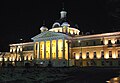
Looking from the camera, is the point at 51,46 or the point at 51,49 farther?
the point at 51,46

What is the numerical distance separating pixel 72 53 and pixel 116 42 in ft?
52.3

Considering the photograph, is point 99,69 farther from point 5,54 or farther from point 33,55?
point 5,54

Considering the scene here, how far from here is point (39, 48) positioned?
79.8 m

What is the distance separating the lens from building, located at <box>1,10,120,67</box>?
66125 millimetres

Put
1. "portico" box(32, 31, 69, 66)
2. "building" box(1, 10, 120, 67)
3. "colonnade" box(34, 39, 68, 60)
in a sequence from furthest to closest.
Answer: "portico" box(32, 31, 69, 66) < "colonnade" box(34, 39, 68, 60) < "building" box(1, 10, 120, 67)

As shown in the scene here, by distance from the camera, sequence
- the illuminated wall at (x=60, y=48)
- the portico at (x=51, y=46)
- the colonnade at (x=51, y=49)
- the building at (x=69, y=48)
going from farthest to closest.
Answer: the illuminated wall at (x=60, y=48) → the portico at (x=51, y=46) → the colonnade at (x=51, y=49) → the building at (x=69, y=48)

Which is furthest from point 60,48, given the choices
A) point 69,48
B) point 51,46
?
point 51,46

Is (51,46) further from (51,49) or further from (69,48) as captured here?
(69,48)

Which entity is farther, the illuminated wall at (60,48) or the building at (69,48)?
the illuminated wall at (60,48)

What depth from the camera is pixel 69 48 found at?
74438 millimetres

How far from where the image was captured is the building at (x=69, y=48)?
66125mm

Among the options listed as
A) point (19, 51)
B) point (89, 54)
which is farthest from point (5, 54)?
point (89, 54)

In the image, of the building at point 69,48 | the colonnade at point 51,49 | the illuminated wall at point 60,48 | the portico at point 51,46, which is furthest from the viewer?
the illuminated wall at point 60,48

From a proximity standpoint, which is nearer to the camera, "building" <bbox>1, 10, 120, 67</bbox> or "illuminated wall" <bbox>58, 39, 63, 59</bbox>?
"building" <bbox>1, 10, 120, 67</bbox>
